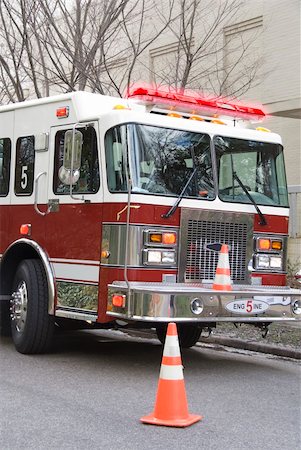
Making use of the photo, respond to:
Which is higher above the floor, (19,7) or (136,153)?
(19,7)

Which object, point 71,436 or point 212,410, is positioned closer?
point 71,436

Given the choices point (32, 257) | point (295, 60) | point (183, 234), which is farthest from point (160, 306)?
Result: point (295, 60)

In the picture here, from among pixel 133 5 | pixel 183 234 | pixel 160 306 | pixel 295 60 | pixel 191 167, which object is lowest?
pixel 160 306

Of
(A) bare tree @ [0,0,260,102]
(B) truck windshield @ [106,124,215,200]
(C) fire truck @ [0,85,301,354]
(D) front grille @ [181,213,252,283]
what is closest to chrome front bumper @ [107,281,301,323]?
(C) fire truck @ [0,85,301,354]

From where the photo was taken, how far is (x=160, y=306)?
266 inches

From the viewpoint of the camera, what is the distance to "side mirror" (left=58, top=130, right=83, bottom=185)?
7.53m

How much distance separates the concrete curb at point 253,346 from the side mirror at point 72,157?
10.8 feet

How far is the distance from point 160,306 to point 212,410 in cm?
123

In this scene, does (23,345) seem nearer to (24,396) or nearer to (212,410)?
(24,396)

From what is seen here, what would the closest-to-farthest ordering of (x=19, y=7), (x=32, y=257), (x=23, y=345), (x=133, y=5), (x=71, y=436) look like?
(x=71, y=436)
(x=23, y=345)
(x=32, y=257)
(x=19, y=7)
(x=133, y=5)

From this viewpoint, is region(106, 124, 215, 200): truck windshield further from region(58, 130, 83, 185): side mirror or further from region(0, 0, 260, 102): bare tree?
region(0, 0, 260, 102): bare tree

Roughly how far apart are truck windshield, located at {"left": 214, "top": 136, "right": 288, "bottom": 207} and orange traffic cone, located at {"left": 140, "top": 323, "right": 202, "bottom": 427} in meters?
2.76

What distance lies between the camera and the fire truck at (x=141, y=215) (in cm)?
715

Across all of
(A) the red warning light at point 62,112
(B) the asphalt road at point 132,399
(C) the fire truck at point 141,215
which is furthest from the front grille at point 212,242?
(A) the red warning light at point 62,112
